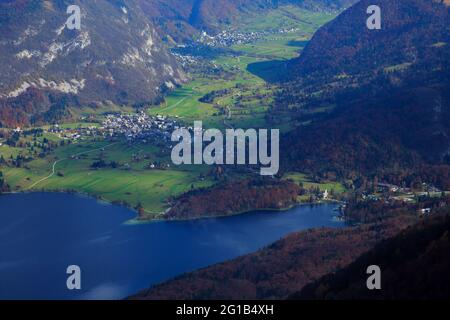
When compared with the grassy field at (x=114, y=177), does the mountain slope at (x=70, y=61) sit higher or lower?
higher

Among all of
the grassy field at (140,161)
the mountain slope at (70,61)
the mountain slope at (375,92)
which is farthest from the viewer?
the mountain slope at (70,61)

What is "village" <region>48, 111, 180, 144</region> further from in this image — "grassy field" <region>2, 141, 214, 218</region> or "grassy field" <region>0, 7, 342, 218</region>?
"grassy field" <region>2, 141, 214, 218</region>

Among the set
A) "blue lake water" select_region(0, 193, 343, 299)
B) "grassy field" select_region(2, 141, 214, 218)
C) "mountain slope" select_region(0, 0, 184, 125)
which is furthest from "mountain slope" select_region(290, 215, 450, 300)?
"mountain slope" select_region(0, 0, 184, 125)

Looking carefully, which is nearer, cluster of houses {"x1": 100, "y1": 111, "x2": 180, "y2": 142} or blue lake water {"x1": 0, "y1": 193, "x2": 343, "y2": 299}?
blue lake water {"x1": 0, "y1": 193, "x2": 343, "y2": 299}

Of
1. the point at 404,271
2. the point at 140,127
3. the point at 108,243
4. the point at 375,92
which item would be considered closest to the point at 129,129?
the point at 140,127

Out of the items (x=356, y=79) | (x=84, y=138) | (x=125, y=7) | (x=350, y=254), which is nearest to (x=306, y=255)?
(x=350, y=254)

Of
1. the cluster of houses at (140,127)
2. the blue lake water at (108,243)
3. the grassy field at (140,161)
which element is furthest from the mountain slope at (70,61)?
the blue lake water at (108,243)

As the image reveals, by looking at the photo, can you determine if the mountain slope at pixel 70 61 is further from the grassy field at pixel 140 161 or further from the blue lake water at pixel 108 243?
the blue lake water at pixel 108 243
